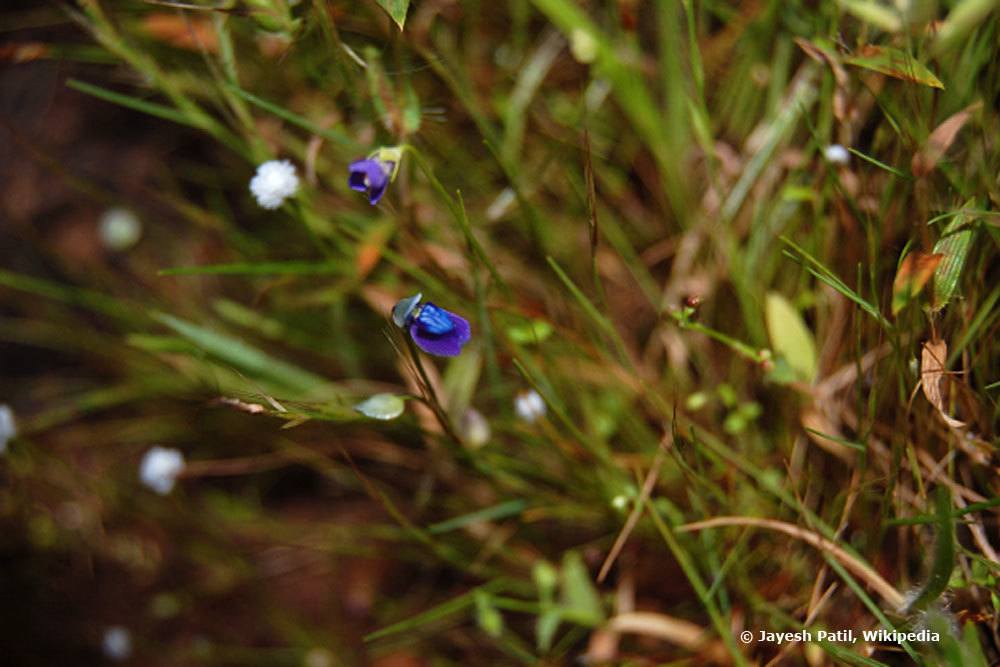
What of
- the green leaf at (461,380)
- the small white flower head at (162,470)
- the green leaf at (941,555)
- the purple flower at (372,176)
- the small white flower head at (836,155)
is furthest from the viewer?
the small white flower head at (162,470)

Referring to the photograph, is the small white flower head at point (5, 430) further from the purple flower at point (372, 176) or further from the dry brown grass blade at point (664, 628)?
the dry brown grass blade at point (664, 628)

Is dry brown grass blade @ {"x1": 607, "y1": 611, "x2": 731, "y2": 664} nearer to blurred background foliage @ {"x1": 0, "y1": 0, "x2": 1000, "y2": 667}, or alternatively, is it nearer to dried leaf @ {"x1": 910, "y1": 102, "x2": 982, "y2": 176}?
blurred background foliage @ {"x1": 0, "y1": 0, "x2": 1000, "y2": 667}

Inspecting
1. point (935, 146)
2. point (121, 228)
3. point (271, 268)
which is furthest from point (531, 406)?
point (121, 228)

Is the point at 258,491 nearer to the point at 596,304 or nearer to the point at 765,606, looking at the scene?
the point at 596,304

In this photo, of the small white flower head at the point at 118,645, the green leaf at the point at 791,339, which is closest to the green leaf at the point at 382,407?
the green leaf at the point at 791,339

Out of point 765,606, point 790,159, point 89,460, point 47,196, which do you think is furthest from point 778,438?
point 47,196

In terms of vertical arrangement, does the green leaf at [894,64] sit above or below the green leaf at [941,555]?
above

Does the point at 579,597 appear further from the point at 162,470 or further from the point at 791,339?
the point at 162,470

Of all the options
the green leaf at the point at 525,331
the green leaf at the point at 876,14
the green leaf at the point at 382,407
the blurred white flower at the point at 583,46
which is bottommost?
the green leaf at the point at 525,331
